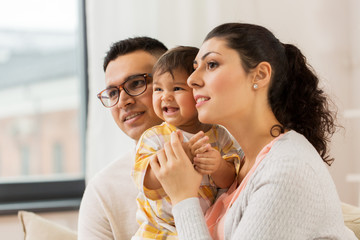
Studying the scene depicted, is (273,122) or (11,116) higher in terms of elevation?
(273,122)

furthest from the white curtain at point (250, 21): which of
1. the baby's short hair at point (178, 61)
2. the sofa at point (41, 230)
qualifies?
the baby's short hair at point (178, 61)

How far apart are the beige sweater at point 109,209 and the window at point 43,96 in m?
1.25

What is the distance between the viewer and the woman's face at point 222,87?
4.16ft

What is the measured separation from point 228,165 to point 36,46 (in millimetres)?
2483

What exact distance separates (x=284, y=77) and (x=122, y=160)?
834mm

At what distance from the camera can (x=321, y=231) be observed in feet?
3.72

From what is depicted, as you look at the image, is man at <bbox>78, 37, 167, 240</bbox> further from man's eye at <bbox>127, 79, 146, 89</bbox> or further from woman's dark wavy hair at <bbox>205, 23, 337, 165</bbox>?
woman's dark wavy hair at <bbox>205, 23, 337, 165</bbox>

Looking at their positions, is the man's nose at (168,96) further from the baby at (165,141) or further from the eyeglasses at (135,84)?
the eyeglasses at (135,84)

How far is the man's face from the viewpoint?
1860 millimetres

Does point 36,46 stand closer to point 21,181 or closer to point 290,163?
point 21,181

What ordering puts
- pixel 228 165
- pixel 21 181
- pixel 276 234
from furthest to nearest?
pixel 21 181, pixel 228 165, pixel 276 234

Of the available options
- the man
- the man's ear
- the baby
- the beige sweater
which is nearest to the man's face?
the man

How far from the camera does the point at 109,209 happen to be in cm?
183

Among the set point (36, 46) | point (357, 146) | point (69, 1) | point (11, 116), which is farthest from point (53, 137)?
point (357, 146)
